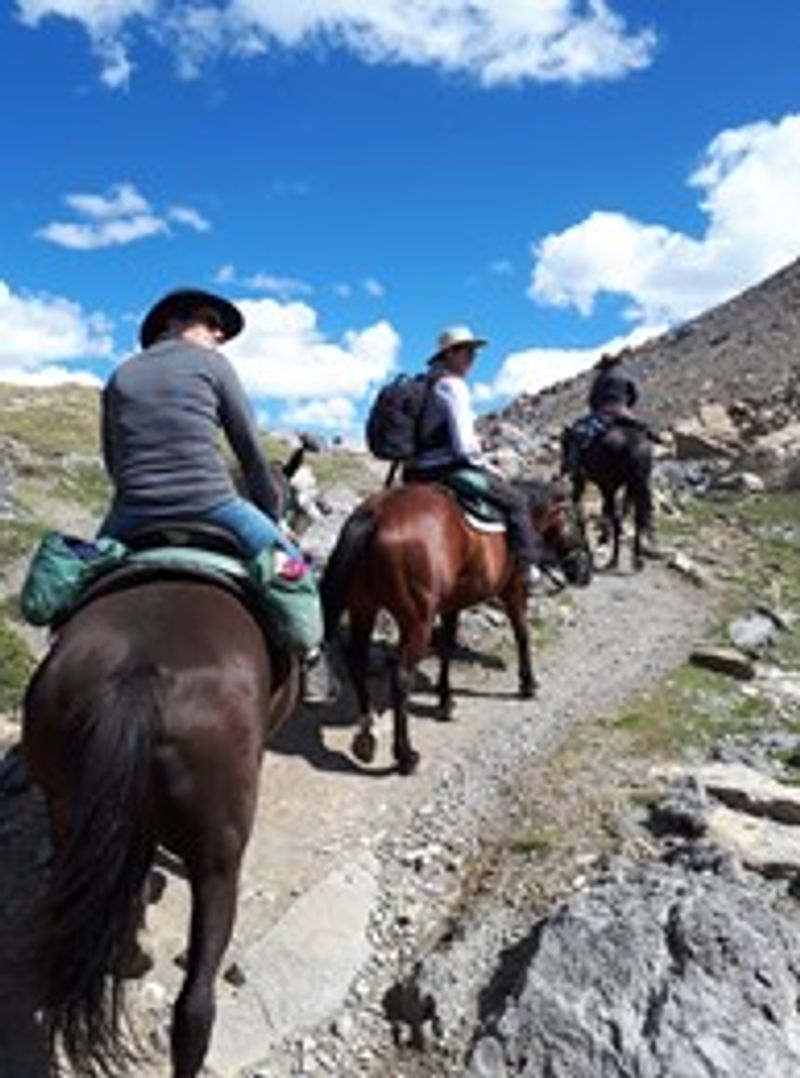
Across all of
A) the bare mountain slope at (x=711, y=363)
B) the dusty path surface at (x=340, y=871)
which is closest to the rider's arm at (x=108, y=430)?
the dusty path surface at (x=340, y=871)

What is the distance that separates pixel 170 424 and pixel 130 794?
2111mm

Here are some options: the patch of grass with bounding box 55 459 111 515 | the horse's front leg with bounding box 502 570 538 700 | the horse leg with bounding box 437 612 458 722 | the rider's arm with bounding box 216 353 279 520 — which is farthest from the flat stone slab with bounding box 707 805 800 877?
the patch of grass with bounding box 55 459 111 515

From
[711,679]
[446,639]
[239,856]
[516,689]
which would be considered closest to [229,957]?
[239,856]

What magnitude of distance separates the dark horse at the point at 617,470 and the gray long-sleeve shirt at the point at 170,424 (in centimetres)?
1191

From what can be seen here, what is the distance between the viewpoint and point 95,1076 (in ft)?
18.2

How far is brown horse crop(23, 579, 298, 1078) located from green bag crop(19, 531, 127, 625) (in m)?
0.68

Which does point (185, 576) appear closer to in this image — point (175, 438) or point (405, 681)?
point (175, 438)

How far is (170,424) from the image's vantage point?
616 centimetres

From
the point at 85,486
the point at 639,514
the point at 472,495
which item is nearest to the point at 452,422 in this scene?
the point at 472,495

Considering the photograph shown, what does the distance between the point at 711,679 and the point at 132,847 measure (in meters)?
8.69

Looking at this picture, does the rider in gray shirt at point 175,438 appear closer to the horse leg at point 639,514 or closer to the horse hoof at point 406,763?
the horse hoof at point 406,763

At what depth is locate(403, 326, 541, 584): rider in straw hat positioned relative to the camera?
34.5 feet

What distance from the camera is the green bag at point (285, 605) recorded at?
20.3ft

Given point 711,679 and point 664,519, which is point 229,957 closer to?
point 711,679
